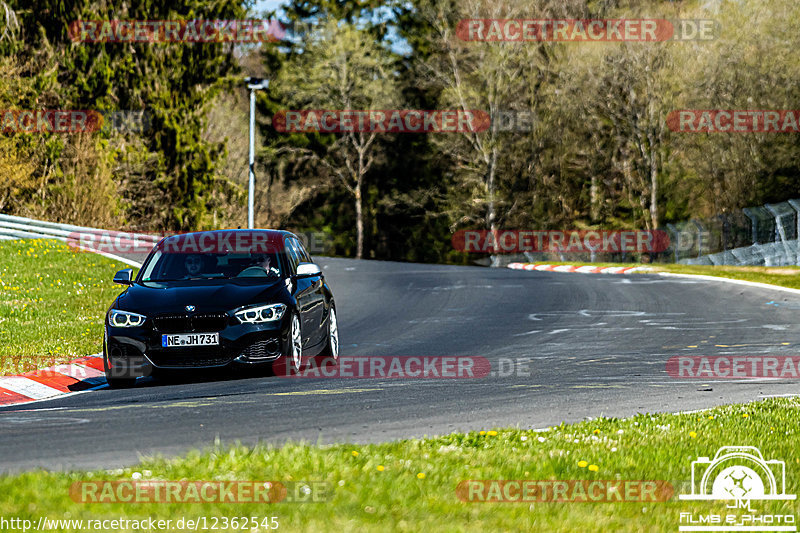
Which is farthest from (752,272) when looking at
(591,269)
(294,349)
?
(294,349)

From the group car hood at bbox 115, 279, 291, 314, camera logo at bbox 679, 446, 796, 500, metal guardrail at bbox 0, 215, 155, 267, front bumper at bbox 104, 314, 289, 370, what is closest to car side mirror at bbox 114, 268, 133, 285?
car hood at bbox 115, 279, 291, 314

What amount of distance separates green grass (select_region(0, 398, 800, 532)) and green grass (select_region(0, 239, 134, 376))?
21.7ft

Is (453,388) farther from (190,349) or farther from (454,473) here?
(454,473)

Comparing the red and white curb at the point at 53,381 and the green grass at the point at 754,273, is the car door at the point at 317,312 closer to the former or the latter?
the red and white curb at the point at 53,381

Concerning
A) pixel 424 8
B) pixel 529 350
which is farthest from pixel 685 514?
pixel 424 8

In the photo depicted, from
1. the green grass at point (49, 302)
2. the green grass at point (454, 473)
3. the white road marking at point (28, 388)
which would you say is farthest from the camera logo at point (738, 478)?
the green grass at point (49, 302)

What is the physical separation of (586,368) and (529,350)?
6.23 ft

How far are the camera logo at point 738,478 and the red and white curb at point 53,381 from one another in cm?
714

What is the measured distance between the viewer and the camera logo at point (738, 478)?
596cm

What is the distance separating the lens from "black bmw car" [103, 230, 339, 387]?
10805mm

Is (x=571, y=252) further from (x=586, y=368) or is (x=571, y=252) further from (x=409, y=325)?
(x=586, y=368)

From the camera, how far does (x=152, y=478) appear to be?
5.95m

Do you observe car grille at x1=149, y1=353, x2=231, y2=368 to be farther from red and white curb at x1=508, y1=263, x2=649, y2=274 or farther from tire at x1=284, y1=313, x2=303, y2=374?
red and white curb at x1=508, y1=263, x2=649, y2=274

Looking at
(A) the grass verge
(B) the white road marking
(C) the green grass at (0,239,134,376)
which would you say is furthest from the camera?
(A) the grass verge
